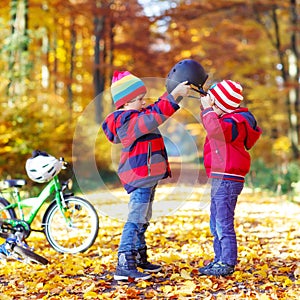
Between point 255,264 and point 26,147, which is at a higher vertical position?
point 26,147

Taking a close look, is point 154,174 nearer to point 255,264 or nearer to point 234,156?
point 234,156

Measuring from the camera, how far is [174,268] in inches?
194

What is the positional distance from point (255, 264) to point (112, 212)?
1.75 m

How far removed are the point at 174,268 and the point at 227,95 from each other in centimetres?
162

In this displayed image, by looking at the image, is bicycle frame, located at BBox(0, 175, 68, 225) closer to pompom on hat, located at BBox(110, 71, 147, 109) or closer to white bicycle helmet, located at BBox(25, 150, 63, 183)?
white bicycle helmet, located at BBox(25, 150, 63, 183)

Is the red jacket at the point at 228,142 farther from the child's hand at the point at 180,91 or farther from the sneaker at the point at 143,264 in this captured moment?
the sneaker at the point at 143,264

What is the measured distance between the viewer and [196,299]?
3.88 metres

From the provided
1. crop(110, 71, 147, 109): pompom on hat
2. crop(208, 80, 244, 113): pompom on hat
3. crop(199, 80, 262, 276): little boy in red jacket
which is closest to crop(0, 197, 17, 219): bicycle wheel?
crop(110, 71, 147, 109): pompom on hat

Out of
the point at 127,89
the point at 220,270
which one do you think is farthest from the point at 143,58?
the point at 220,270

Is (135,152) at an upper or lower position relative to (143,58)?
lower

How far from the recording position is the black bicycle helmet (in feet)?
14.2

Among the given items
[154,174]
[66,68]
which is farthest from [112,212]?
[66,68]

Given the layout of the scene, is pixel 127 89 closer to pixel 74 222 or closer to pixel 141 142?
pixel 141 142

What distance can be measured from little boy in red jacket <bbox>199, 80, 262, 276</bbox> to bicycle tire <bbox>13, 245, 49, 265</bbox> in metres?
1.56
